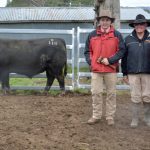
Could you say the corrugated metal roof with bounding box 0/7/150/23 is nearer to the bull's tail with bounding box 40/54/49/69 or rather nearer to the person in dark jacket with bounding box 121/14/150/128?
the bull's tail with bounding box 40/54/49/69

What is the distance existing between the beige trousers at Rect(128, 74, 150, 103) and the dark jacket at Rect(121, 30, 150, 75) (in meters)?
0.11

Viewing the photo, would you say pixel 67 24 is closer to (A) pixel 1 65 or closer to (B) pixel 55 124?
(A) pixel 1 65

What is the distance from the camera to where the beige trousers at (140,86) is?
7.23 meters

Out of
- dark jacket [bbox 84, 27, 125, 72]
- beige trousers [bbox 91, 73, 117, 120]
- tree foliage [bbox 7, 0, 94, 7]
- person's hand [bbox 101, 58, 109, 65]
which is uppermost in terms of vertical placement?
tree foliage [bbox 7, 0, 94, 7]

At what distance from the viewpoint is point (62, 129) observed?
22.8ft

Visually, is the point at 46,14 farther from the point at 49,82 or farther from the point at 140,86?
the point at 140,86

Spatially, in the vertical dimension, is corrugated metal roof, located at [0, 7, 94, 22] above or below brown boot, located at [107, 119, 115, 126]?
above

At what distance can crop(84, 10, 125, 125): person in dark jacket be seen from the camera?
7152 mm

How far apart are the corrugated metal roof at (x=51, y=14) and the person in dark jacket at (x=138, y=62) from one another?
2076 cm

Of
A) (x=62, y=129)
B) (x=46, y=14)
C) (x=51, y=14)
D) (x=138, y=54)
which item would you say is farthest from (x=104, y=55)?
(x=46, y=14)

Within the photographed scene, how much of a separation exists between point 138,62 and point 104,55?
58 cm

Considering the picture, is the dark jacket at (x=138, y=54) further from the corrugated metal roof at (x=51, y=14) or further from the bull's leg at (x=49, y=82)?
the corrugated metal roof at (x=51, y=14)

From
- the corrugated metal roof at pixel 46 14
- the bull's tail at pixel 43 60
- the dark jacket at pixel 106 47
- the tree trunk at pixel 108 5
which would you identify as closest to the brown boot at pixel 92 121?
the dark jacket at pixel 106 47

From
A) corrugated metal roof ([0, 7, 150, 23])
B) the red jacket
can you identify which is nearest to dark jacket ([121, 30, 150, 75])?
the red jacket
